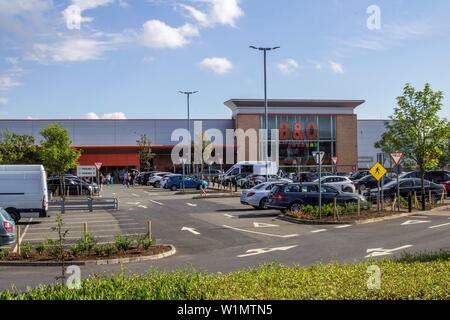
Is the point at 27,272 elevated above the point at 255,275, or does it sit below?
below

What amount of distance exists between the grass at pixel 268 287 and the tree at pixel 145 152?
228 feet

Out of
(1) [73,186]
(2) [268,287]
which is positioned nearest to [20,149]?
(1) [73,186]

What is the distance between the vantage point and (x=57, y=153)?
44000mm

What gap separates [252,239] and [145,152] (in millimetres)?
58544

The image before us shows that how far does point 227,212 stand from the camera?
29.3 metres

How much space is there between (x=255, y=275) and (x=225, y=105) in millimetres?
77384

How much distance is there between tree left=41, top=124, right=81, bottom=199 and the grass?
36173 millimetres

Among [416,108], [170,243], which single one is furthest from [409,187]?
[170,243]

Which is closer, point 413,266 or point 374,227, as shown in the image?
point 413,266

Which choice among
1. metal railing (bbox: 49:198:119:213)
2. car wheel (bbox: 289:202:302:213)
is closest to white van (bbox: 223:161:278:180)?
metal railing (bbox: 49:198:119:213)

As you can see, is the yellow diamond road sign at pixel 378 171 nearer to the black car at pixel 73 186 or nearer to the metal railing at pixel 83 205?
the metal railing at pixel 83 205

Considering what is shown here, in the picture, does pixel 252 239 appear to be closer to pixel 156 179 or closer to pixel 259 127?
pixel 156 179

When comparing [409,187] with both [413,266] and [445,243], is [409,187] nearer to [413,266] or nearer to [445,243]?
[445,243]

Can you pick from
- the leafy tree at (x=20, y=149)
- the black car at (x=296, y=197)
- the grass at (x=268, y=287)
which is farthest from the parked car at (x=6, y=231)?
the leafy tree at (x=20, y=149)
